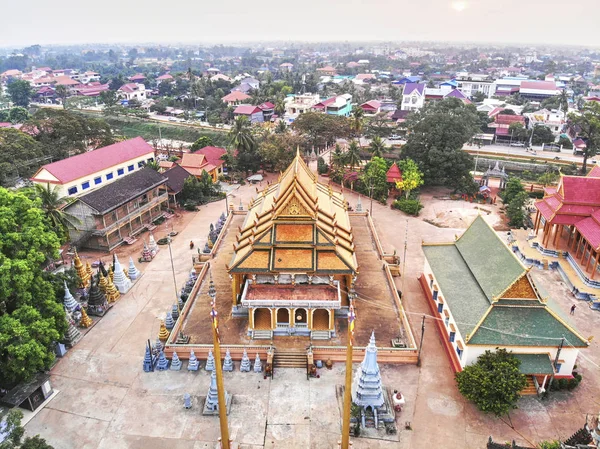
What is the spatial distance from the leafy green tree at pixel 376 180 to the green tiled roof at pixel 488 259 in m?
20.1

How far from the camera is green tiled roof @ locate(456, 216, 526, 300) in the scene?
1046 inches

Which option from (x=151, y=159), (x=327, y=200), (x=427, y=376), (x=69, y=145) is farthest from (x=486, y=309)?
(x=69, y=145)

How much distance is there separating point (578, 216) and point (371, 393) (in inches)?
1021

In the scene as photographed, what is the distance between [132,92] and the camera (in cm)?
13088

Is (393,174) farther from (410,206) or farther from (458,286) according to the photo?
(458,286)

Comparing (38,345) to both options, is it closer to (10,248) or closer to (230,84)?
(10,248)

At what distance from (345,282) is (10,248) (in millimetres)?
20336

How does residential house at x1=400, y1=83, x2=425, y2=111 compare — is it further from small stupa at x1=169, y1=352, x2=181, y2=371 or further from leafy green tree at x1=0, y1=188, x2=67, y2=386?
leafy green tree at x1=0, y1=188, x2=67, y2=386

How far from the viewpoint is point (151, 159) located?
62250 mm

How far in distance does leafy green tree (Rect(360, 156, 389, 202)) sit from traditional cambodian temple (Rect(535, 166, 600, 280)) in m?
18.1

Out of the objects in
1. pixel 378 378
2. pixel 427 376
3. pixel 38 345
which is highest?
pixel 38 345

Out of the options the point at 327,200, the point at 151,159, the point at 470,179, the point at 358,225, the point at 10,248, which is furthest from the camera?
the point at 151,159

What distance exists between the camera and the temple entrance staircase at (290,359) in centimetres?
2664

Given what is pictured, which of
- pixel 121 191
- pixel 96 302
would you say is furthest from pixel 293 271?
pixel 121 191
